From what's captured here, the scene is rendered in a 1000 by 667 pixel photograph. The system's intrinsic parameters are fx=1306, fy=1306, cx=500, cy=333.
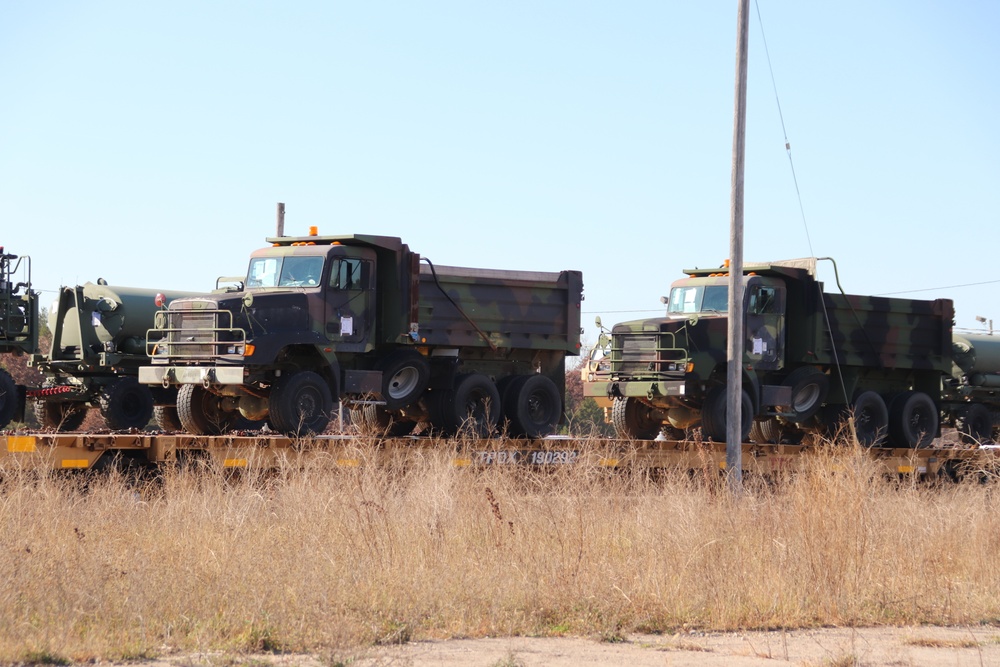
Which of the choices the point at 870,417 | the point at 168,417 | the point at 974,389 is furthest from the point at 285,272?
the point at 974,389

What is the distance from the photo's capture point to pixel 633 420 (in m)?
20.4

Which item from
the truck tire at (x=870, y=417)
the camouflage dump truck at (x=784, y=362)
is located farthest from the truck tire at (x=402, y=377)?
the truck tire at (x=870, y=417)

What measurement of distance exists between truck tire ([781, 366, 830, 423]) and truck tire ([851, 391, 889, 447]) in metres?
0.60

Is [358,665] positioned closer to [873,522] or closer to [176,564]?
[176,564]

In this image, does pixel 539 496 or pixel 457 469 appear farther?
pixel 457 469

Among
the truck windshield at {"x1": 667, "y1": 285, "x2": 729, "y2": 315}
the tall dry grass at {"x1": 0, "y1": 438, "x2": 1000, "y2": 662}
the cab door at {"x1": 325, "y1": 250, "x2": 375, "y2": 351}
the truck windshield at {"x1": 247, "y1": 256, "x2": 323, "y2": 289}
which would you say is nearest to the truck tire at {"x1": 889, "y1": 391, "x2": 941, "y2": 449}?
the truck windshield at {"x1": 667, "y1": 285, "x2": 729, "y2": 315}

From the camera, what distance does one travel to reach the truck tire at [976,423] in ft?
86.0

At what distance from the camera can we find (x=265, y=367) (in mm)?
16203

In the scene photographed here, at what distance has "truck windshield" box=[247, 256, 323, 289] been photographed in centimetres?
1722

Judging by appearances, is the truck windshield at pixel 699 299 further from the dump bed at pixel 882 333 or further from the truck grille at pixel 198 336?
the truck grille at pixel 198 336

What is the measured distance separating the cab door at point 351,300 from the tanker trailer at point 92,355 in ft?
22.7

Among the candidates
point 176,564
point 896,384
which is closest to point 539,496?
point 176,564

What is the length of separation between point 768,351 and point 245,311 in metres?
8.28

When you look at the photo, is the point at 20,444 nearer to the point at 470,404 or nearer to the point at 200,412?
the point at 200,412
